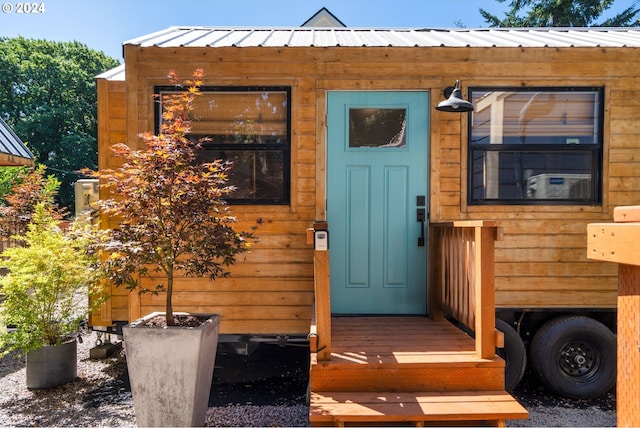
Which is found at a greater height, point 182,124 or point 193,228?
point 182,124

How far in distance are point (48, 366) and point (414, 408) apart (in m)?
3.20

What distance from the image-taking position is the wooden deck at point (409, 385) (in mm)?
2240

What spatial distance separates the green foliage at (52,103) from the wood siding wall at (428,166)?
23.0 metres

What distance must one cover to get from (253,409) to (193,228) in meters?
1.61

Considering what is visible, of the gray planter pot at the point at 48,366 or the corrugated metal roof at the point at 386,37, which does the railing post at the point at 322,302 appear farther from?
the gray planter pot at the point at 48,366

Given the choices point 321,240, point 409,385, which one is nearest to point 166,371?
point 321,240

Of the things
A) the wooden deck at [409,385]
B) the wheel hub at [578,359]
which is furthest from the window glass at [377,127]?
the wheel hub at [578,359]

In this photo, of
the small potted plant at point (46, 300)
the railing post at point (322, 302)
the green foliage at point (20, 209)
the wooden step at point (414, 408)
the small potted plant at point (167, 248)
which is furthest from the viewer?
the green foliage at point (20, 209)

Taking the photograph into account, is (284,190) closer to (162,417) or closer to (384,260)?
(384,260)

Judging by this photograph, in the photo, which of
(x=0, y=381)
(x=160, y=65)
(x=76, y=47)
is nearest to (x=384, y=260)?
(x=160, y=65)

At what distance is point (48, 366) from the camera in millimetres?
3543

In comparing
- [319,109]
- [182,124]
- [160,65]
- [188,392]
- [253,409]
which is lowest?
[253,409]

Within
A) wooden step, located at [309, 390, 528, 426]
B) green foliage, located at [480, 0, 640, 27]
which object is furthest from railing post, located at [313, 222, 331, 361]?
green foliage, located at [480, 0, 640, 27]

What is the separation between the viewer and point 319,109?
351 centimetres
